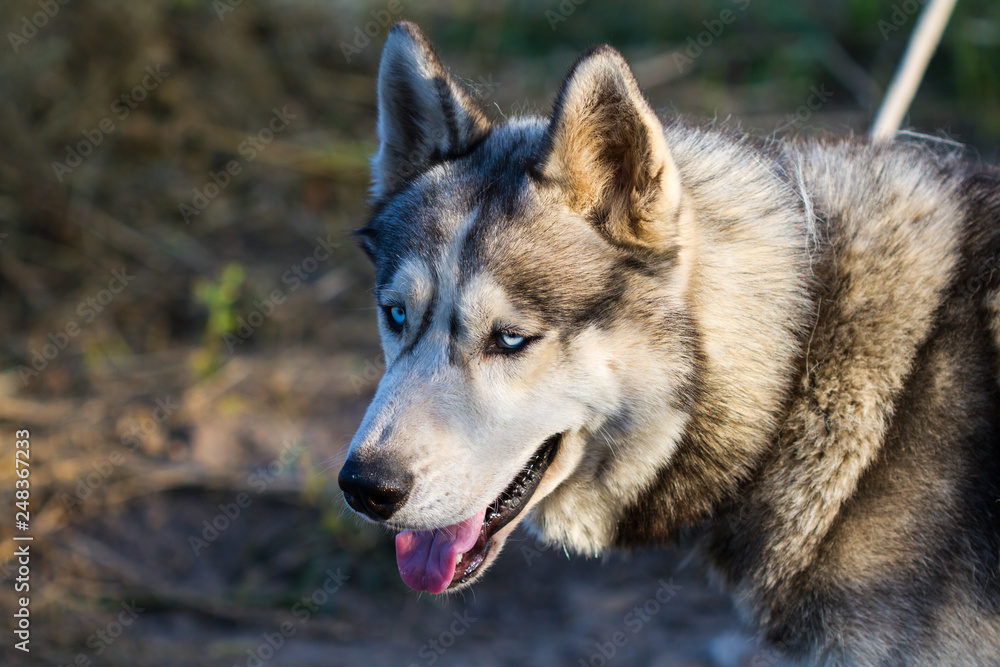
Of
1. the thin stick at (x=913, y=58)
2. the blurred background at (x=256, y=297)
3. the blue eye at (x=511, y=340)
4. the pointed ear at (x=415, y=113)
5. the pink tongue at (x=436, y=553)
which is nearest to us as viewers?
the blue eye at (x=511, y=340)

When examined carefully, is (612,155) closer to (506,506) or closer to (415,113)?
(415,113)

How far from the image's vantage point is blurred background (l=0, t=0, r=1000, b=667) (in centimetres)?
385

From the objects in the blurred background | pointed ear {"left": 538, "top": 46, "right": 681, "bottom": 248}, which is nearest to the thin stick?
the blurred background

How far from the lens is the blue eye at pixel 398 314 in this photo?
2566 mm

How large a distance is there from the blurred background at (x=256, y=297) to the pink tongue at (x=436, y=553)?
1054mm

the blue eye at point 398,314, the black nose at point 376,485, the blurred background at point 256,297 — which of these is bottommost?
the blurred background at point 256,297

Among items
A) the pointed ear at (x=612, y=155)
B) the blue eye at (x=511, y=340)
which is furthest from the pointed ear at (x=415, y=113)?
the blue eye at (x=511, y=340)

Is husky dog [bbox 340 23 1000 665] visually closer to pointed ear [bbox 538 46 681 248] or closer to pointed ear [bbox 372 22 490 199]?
pointed ear [bbox 538 46 681 248]

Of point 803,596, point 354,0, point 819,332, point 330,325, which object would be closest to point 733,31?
point 354,0

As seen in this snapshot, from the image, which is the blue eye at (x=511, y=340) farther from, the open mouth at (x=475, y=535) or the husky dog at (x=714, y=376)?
the open mouth at (x=475, y=535)

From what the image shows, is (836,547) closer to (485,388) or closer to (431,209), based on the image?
(485,388)

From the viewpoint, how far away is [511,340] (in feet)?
7.67

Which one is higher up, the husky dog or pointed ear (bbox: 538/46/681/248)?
pointed ear (bbox: 538/46/681/248)

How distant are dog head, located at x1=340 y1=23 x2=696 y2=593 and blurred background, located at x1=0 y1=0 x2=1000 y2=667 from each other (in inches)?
32.7
